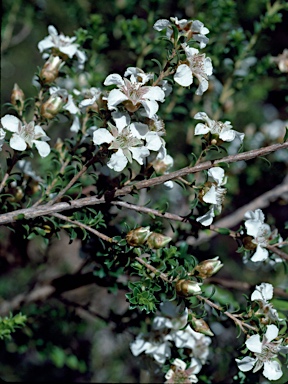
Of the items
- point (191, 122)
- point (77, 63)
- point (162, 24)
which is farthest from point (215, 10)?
point (162, 24)

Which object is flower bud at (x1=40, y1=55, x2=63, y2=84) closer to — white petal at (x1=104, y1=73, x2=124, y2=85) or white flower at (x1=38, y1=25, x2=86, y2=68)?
white flower at (x1=38, y1=25, x2=86, y2=68)

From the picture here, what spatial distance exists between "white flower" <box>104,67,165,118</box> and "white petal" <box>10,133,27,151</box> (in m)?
0.19

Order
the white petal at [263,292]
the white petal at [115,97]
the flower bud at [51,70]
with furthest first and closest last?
→ the flower bud at [51,70], the white petal at [263,292], the white petal at [115,97]

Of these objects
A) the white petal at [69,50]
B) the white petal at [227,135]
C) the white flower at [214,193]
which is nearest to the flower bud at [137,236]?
the white flower at [214,193]

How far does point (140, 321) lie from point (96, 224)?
14.8 inches

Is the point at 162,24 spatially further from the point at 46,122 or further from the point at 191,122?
the point at 191,122

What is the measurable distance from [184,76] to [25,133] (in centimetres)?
32

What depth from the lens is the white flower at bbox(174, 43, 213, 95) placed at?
94 cm

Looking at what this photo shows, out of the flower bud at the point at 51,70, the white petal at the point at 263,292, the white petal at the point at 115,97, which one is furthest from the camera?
the flower bud at the point at 51,70

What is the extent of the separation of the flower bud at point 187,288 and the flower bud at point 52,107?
420mm

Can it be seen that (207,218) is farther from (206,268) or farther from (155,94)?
(155,94)

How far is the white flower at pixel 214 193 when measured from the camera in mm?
946

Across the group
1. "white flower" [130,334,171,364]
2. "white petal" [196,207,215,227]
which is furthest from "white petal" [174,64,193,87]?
"white flower" [130,334,171,364]

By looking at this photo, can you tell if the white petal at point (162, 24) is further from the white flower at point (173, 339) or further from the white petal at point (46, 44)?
the white flower at point (173, 339)
